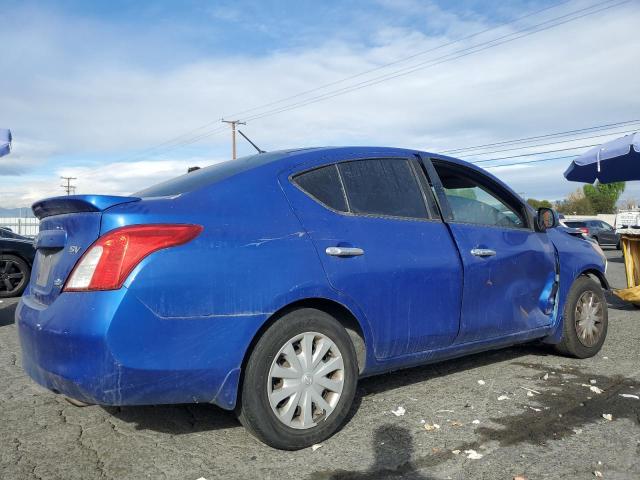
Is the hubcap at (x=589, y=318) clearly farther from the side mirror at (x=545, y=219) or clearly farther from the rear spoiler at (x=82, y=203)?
the rear spoiler at (x=82, y=203)

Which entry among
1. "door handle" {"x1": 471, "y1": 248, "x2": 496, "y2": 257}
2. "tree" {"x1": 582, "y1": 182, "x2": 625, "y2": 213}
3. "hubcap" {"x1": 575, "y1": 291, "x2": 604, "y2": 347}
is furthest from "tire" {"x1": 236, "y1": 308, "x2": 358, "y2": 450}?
"tree" {"x1": 582, "y1": 182, "x2": 625, "y2": 213}

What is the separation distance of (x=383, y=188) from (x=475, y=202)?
100 cm

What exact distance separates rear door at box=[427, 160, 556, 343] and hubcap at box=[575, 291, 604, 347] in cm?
48

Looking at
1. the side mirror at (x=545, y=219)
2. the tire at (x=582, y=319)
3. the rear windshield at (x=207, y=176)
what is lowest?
the tire at (x=582, y=319)

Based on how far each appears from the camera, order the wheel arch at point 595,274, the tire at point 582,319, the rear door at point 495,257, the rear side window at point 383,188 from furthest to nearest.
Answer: the wheel arch at point 595,274 → the tire at point 582,319 → the rear door at point 495,257 → the rear side window at point 383,188

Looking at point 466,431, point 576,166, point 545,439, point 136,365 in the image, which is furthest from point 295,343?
point 576,166

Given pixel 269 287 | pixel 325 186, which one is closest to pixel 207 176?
pixel 325 186

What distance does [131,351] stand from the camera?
258 cm

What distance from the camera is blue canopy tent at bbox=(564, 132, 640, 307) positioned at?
7.76 meters

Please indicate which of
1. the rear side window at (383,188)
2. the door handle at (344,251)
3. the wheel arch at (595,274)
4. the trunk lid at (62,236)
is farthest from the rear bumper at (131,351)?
the wheel arch at (595,274)

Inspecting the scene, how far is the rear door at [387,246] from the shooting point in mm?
3223

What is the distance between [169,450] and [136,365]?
67 cm

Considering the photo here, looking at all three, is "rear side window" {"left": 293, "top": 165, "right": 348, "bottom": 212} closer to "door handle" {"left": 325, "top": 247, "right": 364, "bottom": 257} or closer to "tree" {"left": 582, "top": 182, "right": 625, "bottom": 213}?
"door handle" {"left": 325, "top": 247, "right": 364, "bottom": 257}

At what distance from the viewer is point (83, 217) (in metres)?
2.86
